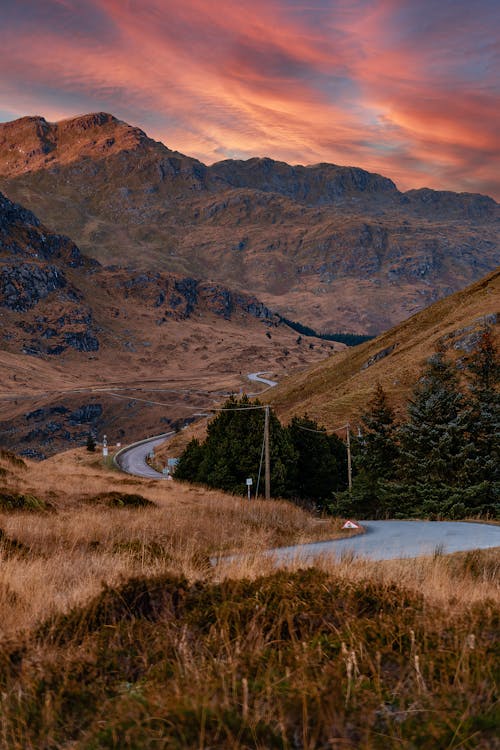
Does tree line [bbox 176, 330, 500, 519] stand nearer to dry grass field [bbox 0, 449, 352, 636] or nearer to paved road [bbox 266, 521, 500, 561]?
paved road [bbox 266, 521, 500, 561]

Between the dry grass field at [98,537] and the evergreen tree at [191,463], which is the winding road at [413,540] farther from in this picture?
the evergreen tree at [191,463]

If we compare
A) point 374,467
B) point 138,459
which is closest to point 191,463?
point 374,467

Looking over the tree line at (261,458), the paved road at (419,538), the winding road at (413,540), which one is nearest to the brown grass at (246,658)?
the winding road at (413,540)

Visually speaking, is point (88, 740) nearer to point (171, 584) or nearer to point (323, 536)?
point (171, 584)

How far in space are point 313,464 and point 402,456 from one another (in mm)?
10657

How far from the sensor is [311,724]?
3.52 m

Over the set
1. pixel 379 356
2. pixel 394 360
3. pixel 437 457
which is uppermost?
pixel 379 356

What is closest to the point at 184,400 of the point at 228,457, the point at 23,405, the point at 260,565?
the point at 23,405

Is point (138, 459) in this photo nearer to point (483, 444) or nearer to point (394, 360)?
point (394, 360)

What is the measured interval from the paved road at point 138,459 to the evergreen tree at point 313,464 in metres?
30.2

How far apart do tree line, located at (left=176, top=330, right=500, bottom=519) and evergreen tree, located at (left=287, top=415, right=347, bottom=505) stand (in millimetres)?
94

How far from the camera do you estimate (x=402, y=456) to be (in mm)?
44062

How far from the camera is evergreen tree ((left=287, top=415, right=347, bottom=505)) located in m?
51.8

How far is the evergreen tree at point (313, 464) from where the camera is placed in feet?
170
